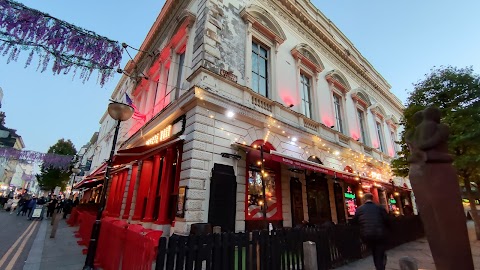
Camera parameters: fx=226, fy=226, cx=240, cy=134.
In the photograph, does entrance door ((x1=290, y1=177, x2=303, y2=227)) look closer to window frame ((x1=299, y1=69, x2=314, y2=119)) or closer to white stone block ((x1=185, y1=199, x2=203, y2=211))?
window frame ((x1=299, y1=69, x2=314, y2=119))

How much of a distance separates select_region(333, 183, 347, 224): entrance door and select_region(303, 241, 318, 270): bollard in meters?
8.61

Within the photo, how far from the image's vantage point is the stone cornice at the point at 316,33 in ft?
45.1

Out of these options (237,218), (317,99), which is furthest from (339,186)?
(237,218)

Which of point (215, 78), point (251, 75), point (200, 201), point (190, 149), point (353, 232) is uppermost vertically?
point (251, 75)

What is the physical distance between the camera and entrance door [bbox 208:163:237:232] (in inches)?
293

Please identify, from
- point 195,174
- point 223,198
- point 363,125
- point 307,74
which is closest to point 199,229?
point 223,198

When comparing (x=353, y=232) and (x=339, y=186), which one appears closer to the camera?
(x=353, y=232)

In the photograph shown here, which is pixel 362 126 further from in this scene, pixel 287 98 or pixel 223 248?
pixel 223 248

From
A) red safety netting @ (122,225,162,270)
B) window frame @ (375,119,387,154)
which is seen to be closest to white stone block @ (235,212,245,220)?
red safety netting @ (122,225,162,270)

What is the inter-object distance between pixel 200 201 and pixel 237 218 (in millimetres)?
1685

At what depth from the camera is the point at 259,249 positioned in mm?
4633

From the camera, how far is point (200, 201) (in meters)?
7.33

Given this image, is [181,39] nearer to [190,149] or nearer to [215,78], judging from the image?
[215,78]

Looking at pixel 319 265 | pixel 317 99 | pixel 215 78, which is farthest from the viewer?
pixel 317 99
